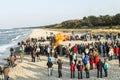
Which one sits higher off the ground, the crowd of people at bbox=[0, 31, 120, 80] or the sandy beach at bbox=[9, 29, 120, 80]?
the crowd of people at bbox=[0, 31, 120, 80]

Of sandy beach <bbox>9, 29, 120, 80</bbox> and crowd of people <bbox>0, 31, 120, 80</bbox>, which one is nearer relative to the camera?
crowd of people <bbox>0, 31, 120, 80</bbox>

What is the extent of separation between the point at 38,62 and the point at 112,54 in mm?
7299

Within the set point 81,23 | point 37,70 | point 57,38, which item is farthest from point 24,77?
point 81,23

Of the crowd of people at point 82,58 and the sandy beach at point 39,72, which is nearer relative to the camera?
the crowd of people at point 82,58

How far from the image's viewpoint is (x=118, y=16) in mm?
114000

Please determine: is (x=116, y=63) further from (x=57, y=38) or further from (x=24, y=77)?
(x=57, y=38)

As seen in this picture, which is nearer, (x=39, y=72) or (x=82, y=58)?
(x=82, y=58)

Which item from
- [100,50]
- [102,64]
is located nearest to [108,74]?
[102,64]

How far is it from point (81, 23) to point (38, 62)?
346 feet

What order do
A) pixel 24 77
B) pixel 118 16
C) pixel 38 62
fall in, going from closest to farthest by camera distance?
1. pixel 24 77
2. pixel 38 62
3. pixel 118 16

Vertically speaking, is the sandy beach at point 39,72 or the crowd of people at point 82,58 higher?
the crowd of people at point 82,58

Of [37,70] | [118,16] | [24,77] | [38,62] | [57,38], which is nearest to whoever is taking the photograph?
[24,77]

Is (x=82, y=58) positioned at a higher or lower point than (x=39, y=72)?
higher

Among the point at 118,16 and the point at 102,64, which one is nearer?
the point at 102,64
